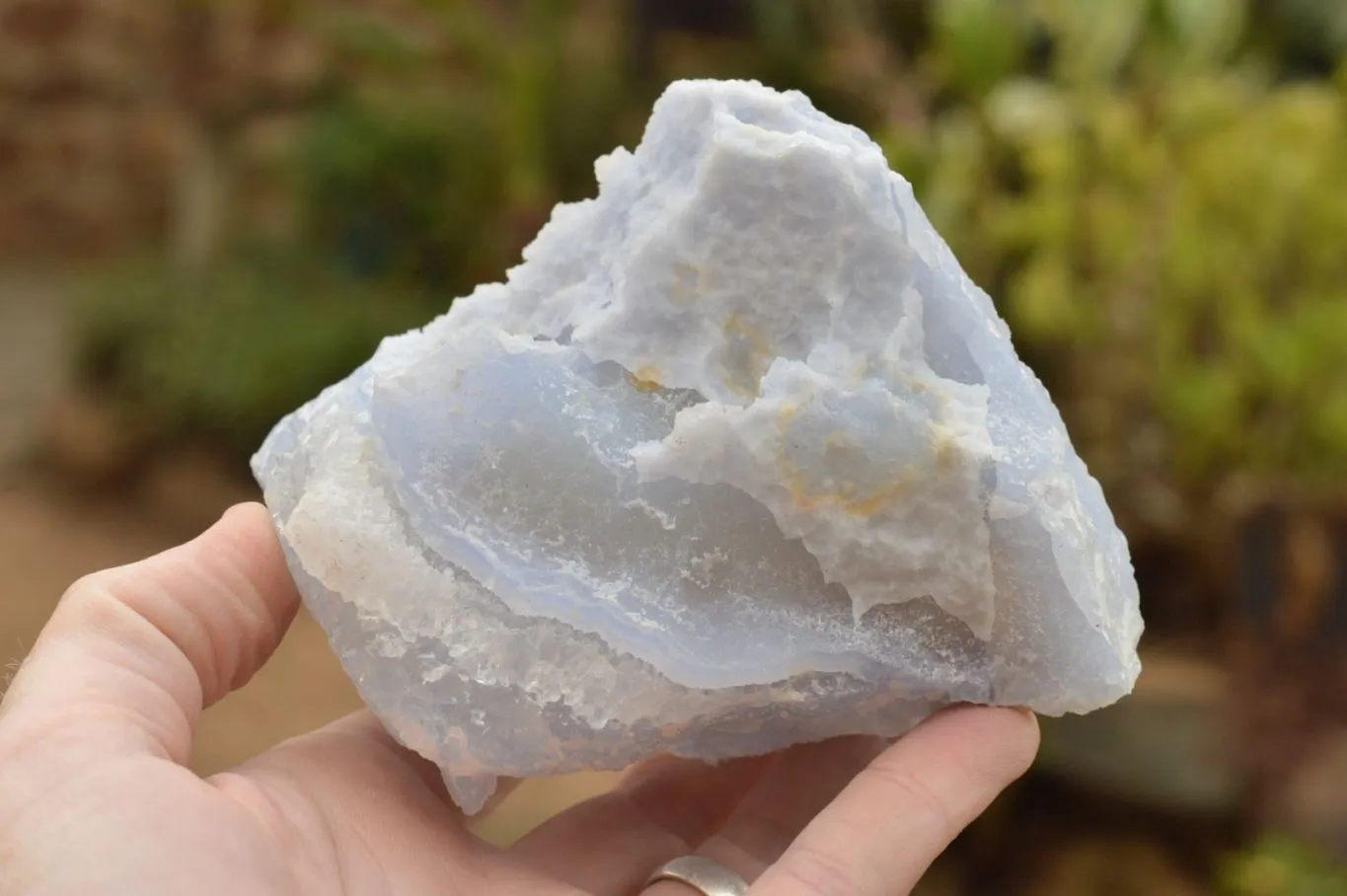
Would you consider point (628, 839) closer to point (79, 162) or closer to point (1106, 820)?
point (1106, 820)

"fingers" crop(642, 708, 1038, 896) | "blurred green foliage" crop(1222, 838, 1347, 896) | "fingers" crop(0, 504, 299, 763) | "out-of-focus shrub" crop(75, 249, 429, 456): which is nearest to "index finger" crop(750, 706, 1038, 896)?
"fingers" crop(642, 708, 1038, 896)

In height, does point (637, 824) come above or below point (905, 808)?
below

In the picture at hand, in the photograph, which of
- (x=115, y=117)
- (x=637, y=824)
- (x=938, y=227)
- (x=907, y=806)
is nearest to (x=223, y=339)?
(x=115, y=117)

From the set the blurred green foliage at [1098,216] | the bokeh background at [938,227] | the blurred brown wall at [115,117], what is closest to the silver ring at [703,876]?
the bokeh background at [938,227]

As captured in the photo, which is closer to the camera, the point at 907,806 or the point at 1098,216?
the point at 907,806

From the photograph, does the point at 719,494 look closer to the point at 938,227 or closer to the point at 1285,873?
the point at 1285,873

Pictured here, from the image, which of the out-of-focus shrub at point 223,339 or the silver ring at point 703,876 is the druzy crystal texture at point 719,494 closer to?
the silver ring at point 703,876

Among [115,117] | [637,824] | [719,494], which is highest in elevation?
[719,494]

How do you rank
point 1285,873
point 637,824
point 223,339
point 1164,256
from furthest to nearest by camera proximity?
point 223,339
point 1164,256
point 1285,873
point 637,824
